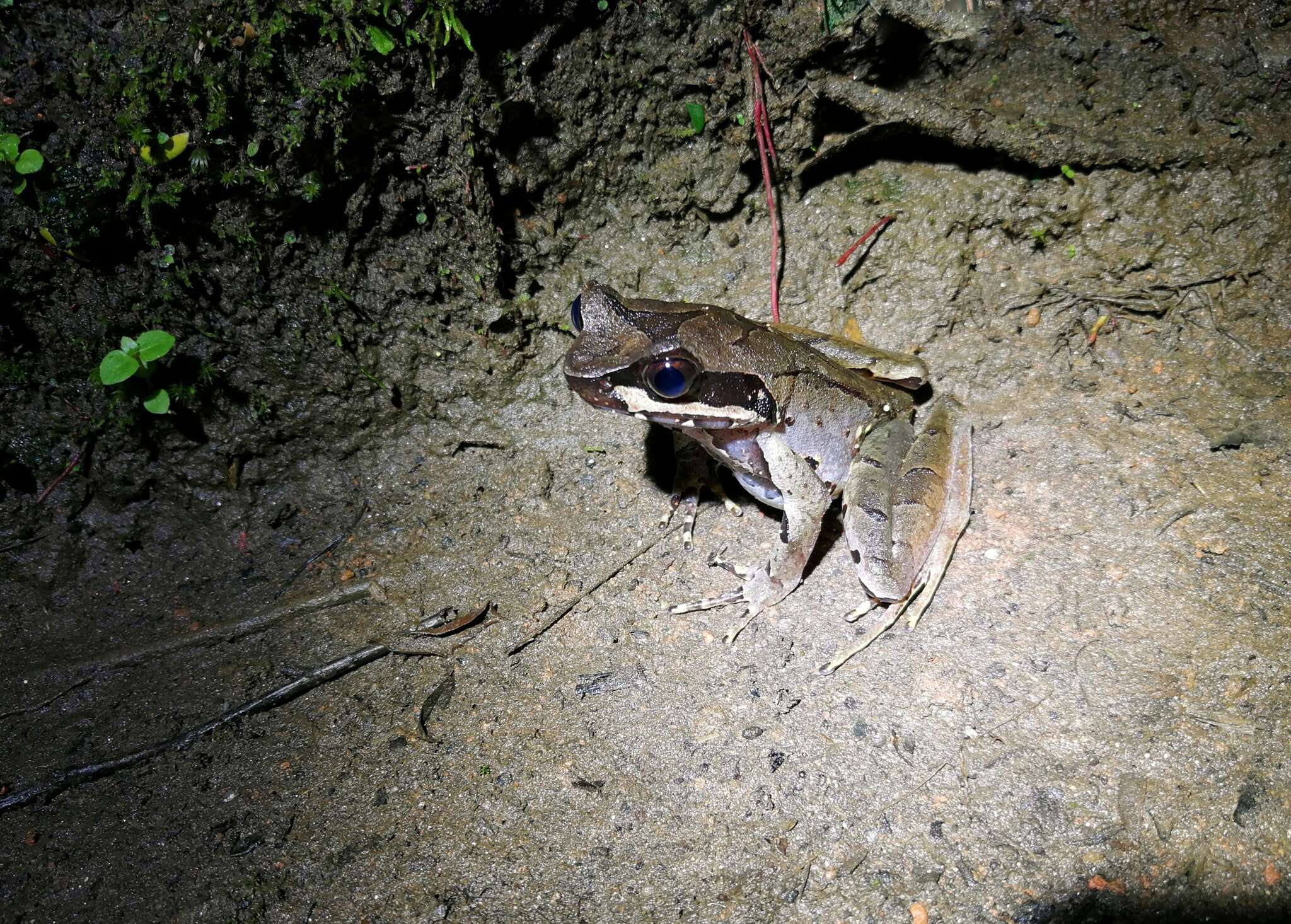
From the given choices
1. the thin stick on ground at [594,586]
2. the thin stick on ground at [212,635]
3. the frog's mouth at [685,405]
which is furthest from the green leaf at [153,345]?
the thin stick on ground at [594,586]

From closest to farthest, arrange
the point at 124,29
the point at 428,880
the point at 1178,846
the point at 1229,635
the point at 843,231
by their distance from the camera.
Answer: the point at 1178,846
the point at 428,880
the point at 1229,635
the point at 124,29
the point at 843,231

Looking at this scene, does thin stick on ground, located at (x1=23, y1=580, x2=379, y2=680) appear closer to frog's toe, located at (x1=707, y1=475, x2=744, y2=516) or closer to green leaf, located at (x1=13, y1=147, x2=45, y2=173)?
frog's toe, located at (x1=707, y1=475, x2=744, y2=516)

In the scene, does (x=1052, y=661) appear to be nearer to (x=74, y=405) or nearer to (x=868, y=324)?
(x=868, y=324)

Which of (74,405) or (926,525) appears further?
(74,405)

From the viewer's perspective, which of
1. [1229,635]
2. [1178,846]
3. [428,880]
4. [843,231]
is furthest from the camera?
[843,231]

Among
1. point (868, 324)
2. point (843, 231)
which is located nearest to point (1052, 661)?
point (868, 324)

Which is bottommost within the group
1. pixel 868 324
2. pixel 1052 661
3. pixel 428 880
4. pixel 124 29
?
pixel 428 880
